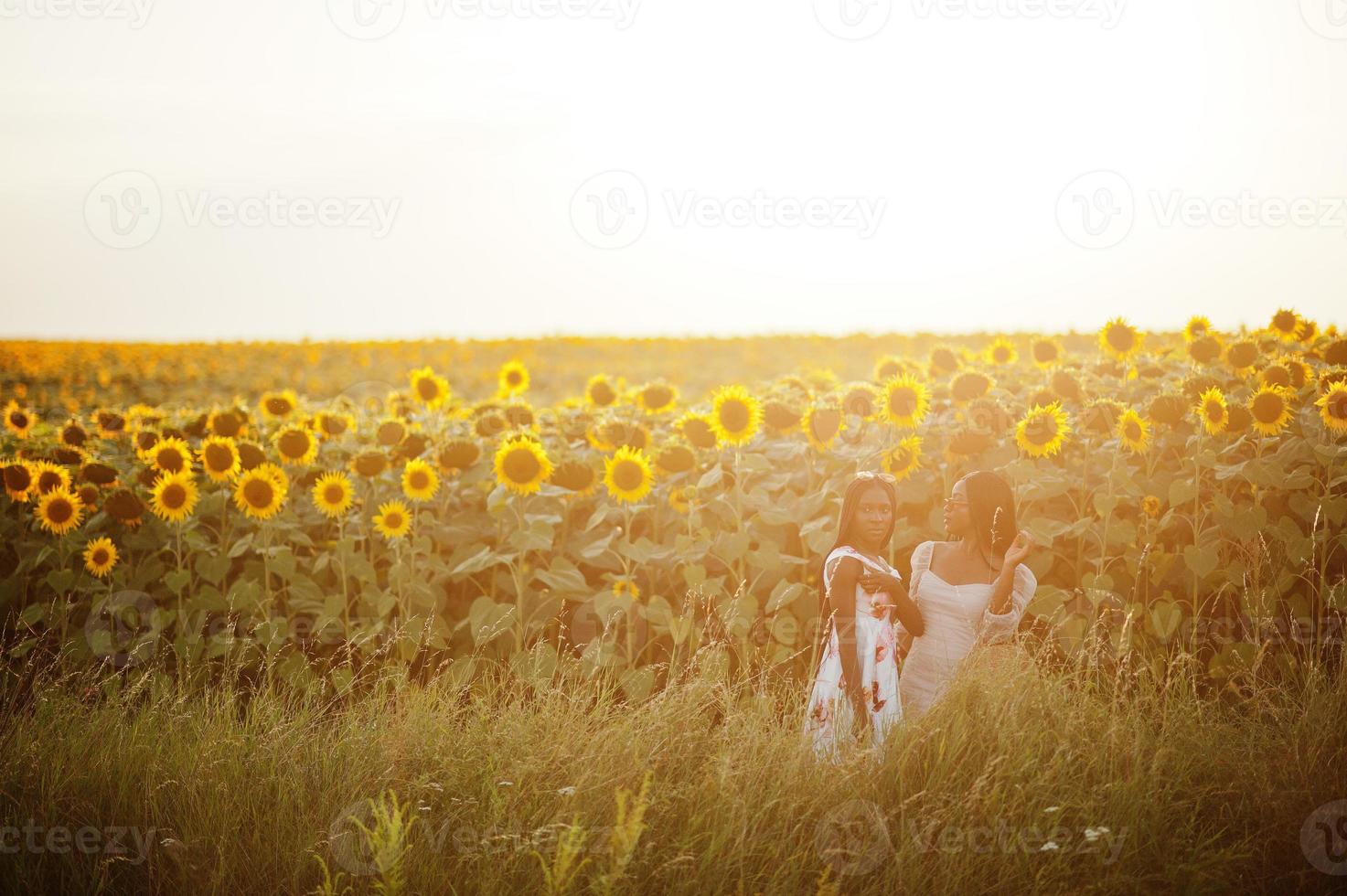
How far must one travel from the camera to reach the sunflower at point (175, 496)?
6449 millimetres

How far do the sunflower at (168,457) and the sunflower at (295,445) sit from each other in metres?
0.54

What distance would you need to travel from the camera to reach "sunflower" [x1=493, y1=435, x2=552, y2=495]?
589 cm

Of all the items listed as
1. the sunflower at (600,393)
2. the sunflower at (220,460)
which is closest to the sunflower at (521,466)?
the sunflower at (600,393)

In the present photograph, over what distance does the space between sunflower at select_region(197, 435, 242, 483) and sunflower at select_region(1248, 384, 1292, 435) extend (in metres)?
5.78

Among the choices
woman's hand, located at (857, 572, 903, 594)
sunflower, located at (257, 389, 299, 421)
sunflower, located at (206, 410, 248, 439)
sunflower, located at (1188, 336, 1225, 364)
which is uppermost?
sunflower, located at (1188, 336, 1225, 364)

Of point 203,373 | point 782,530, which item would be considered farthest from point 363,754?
point 203,373

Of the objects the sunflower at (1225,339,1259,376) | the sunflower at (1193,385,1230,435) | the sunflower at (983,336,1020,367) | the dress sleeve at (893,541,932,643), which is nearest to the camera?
the dress sleeve at (893,541,932,643)

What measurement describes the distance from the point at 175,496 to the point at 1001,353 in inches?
210

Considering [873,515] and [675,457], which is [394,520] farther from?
[873,515]

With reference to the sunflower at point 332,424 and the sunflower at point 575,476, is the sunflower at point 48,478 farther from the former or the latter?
the sunflower at point 575,476

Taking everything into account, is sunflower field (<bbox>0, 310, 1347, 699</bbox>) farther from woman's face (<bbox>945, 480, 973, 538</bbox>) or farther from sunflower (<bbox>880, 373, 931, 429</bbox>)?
woman's face (<bbox>945, 480, 973, 538</bbox>)

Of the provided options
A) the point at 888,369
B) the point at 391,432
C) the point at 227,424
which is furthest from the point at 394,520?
the point at 888,369

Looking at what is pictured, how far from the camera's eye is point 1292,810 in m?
4.25

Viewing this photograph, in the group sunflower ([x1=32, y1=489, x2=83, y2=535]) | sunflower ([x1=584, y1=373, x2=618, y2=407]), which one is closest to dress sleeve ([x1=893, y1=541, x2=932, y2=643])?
sunflower ([x1=584, y1=373, x2=618, y2=407])
